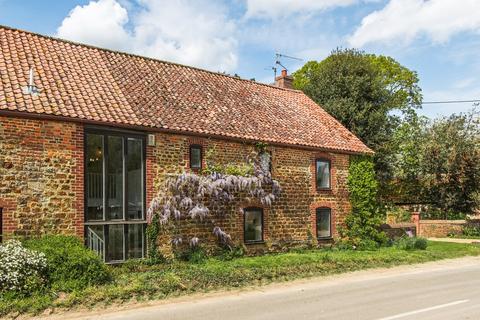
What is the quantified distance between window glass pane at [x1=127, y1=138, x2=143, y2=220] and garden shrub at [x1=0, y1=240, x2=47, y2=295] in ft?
15.5

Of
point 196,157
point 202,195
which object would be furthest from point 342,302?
point 196,157

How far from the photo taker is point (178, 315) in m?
10.0

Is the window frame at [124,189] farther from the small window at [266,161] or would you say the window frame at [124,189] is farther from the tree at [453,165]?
the tree at [453,165]

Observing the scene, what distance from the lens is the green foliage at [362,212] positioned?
2275cm

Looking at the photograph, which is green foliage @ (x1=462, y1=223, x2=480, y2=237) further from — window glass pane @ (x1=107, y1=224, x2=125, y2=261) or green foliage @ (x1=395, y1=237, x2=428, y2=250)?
window glass pane @ (x1=107, y1=224, x2=125, y2=261)

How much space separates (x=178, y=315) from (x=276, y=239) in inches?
417

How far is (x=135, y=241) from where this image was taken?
16203 mm

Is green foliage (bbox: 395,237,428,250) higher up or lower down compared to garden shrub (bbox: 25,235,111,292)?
lower down

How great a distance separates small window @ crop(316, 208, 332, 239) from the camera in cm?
2208

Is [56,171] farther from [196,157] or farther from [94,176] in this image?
[196,157]

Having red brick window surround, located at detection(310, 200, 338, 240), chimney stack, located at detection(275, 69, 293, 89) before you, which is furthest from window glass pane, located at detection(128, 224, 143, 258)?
chimney stack, located at detection(275, 69, 293, 89)

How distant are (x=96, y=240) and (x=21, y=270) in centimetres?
408

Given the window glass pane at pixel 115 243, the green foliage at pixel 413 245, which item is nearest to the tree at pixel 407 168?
the green foliage at pixel 413 245

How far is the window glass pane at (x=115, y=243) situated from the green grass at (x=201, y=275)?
0.52m
